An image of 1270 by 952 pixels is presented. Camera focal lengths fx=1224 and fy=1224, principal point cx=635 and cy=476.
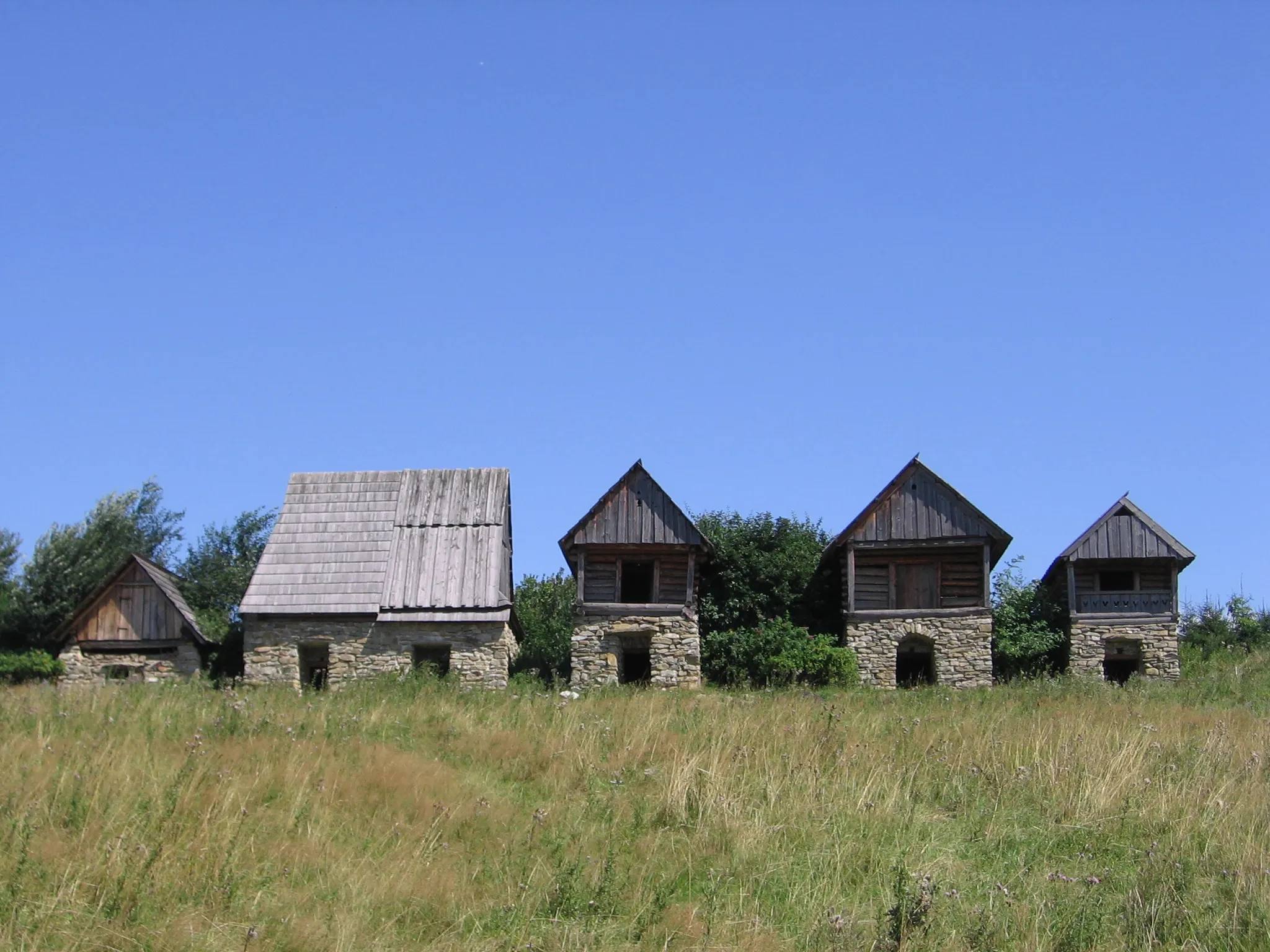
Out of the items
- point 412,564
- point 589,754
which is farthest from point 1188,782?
point 412,564

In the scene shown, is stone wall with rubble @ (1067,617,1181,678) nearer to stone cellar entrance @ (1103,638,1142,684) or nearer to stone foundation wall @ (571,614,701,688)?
stone cellar entrance @ (1103,638,1142,684)

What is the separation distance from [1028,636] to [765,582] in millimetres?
6625

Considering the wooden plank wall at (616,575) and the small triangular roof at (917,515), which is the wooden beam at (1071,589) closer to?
the small triangular roof at (917,515)

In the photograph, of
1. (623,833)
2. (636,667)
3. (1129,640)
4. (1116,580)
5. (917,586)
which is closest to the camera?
(623,833)

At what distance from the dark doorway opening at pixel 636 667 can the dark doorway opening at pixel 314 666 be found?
7.13 metres

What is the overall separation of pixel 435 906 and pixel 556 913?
0.90 meters

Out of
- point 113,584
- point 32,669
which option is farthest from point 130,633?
point 32,669

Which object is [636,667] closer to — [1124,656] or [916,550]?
[916,550]

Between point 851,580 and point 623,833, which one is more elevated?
point 851,580

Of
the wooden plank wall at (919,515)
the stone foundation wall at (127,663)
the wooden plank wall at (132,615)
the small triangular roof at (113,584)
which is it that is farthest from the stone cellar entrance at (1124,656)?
the wooden plank wall at (132,615)

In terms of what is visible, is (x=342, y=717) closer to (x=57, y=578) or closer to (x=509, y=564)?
(x=509, y=564)

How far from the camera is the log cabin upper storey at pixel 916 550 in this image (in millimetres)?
30109

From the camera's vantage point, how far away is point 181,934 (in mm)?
8180

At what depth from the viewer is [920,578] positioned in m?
30.6
